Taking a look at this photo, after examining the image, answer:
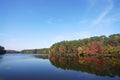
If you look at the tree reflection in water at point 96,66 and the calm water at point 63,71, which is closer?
the calm water at point 63,71

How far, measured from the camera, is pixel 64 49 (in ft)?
482

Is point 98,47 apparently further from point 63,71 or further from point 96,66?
point 63,71

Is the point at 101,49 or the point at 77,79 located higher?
the point at 101,49

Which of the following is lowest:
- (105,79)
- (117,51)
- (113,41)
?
(105,79)

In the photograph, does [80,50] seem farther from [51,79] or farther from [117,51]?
[51,79]

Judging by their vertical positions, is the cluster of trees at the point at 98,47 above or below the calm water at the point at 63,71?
above

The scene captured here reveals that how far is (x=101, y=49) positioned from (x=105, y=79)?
3225 inches

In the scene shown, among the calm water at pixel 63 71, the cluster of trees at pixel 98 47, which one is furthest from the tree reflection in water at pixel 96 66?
the cluster of trees at pixel 98 47

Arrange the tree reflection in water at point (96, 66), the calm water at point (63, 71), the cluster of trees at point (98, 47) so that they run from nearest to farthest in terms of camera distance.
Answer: the calm water at point (63, 71) → the tree reflection in water at point (96, 66) → the cluster of trees at point (98, 47)

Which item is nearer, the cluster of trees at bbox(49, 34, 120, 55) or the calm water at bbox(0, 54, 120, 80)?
the calm water at bbox(0, 54, 120, 80)

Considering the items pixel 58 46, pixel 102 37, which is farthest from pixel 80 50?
pixel 58 46

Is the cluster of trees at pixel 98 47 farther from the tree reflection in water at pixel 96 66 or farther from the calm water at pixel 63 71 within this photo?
the calm water at pixel 63 71

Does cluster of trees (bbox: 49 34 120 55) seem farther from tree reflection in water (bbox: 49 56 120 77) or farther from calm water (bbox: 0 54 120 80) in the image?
calm water (bbox: 0 54 120 80)

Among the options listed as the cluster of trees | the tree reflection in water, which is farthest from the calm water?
the cluster of trees
